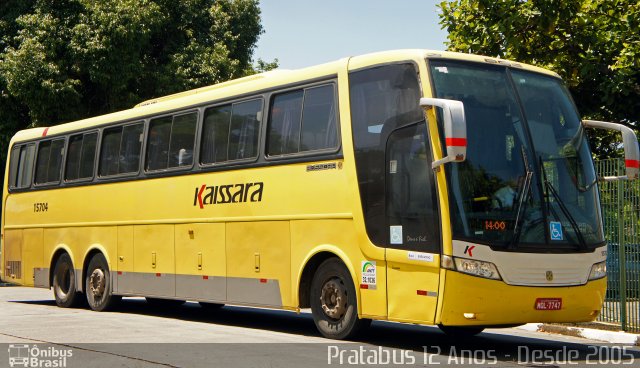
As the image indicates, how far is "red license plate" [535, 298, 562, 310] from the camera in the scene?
10.4m

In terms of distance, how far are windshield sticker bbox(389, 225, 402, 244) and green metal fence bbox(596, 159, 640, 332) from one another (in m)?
4.08

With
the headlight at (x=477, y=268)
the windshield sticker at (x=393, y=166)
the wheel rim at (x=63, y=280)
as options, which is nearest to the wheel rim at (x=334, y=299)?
the windshield sticker at (x=393, y=166)

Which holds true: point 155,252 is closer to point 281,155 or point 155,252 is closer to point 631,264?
point 281,155

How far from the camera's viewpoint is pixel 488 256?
1016 centimetres

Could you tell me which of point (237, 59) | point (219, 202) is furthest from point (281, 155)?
point (237, 59)

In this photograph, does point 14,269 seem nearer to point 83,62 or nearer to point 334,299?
point 334,299

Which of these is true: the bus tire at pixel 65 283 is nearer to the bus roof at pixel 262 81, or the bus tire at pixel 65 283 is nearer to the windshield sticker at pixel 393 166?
the bus roof at pixel 262 81

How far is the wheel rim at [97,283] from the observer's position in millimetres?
17203

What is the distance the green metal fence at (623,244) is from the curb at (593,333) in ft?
1.69

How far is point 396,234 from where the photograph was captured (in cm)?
1086

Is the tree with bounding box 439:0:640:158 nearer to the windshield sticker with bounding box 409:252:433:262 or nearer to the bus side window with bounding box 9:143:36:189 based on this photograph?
the bus side window with bounding box 9:143:36:189

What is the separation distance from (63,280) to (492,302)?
10.7 metres

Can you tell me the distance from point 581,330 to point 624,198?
2.04m
